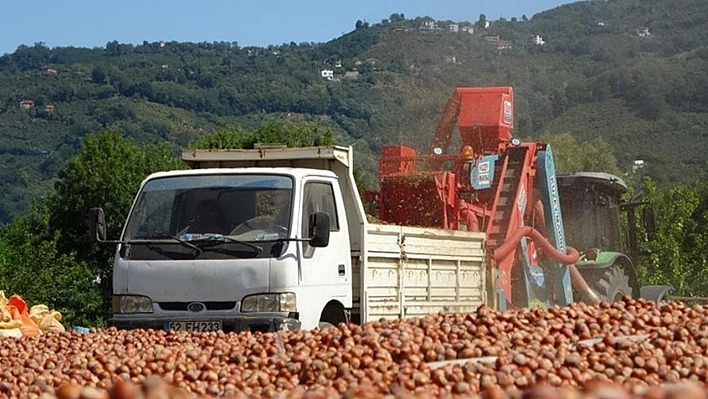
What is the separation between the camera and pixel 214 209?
1122 cm

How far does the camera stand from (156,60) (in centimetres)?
13575

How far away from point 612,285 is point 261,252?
8.13 meters

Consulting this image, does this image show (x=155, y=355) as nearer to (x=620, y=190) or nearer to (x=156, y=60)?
(x=620, y=190)

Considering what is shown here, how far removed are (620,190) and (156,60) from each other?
12112cm

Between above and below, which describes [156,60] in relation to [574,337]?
above

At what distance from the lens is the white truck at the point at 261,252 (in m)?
10.6

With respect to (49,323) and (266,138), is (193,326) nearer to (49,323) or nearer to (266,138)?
(49,323)

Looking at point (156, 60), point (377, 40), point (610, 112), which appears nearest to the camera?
point (610, 112)

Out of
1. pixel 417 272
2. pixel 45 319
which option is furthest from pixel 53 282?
pixel 417 272

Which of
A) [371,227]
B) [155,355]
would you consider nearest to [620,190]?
[371,227]

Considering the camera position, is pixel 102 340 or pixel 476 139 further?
pixel 476 139

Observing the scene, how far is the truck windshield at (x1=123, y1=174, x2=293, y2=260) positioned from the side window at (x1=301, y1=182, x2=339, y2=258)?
19cm

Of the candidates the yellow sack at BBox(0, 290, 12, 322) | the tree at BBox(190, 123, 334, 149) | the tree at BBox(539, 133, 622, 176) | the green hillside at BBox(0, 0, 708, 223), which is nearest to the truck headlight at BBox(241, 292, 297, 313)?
the yellow sack at BBox(0, 290, 12, 322)

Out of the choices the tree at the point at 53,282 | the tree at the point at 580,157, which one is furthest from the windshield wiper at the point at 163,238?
the tree at the point at 580,157
